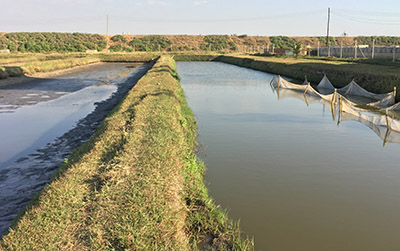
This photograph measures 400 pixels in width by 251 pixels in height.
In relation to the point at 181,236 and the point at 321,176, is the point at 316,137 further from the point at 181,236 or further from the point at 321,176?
the point at 181,236

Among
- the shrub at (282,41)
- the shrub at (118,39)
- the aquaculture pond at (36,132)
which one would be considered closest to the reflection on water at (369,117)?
the aquaculture pond at (36,132)

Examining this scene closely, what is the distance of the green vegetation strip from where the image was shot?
11.7ft

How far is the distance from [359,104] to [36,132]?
1355cm

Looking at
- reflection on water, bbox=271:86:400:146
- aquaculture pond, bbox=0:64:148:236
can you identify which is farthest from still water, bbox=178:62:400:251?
aquaculture pond, bbox=0:64:148:236

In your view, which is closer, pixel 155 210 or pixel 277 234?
pixel 155 210

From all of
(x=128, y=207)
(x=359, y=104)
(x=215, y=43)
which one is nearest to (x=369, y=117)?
(x=359, y=104)

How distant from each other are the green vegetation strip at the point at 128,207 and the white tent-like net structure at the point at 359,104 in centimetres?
707

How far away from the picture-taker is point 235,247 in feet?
14.0

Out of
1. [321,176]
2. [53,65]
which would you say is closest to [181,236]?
[321,176]

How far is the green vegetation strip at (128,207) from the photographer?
3.55 metres

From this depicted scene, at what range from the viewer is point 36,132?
11406 millimetres

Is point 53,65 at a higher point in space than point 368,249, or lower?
higher

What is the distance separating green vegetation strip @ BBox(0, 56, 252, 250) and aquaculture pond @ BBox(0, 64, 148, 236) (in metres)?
1.39

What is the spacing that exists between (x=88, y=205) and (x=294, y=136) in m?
7.53
